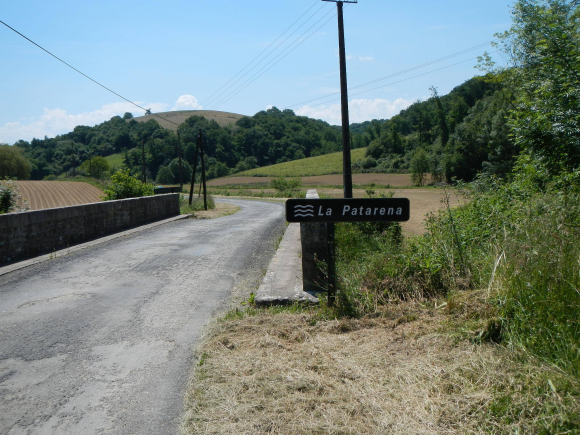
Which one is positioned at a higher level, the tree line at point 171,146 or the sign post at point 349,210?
the tree line at point 171,146

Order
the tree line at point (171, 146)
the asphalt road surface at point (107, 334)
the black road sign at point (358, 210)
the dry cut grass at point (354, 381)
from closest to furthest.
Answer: the dry cut grass at point (354, 381)
the asphalt road surface at point (107, 334)
the black road sign at point (358, 210)
the tree line at point (171, 146)

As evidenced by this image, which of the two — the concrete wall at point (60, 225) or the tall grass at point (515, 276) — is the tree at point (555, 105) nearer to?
the tall grass at point (515, 276)

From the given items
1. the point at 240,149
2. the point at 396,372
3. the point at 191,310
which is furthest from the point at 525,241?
the point at 240,149

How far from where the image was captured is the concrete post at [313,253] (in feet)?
17.7

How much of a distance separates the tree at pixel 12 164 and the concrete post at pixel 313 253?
81942 mm

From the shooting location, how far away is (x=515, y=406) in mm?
2699

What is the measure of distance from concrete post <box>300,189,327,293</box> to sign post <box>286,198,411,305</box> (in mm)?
588

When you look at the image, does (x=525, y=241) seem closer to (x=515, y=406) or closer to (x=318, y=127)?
(x=515, y=406)

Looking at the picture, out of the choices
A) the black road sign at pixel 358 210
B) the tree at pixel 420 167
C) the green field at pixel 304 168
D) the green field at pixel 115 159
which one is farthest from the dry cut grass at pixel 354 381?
the green field at pixel 115 159

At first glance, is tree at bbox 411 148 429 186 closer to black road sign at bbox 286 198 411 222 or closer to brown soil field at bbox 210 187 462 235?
brown soil field at bbox 210 187 462 235

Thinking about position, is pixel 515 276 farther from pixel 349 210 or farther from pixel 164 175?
pixel 164 175

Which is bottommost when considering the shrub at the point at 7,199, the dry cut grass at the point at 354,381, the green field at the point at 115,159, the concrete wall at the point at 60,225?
the dry cut grass at the point at 354,381

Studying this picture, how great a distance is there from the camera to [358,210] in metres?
4.66

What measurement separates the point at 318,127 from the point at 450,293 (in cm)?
13019
